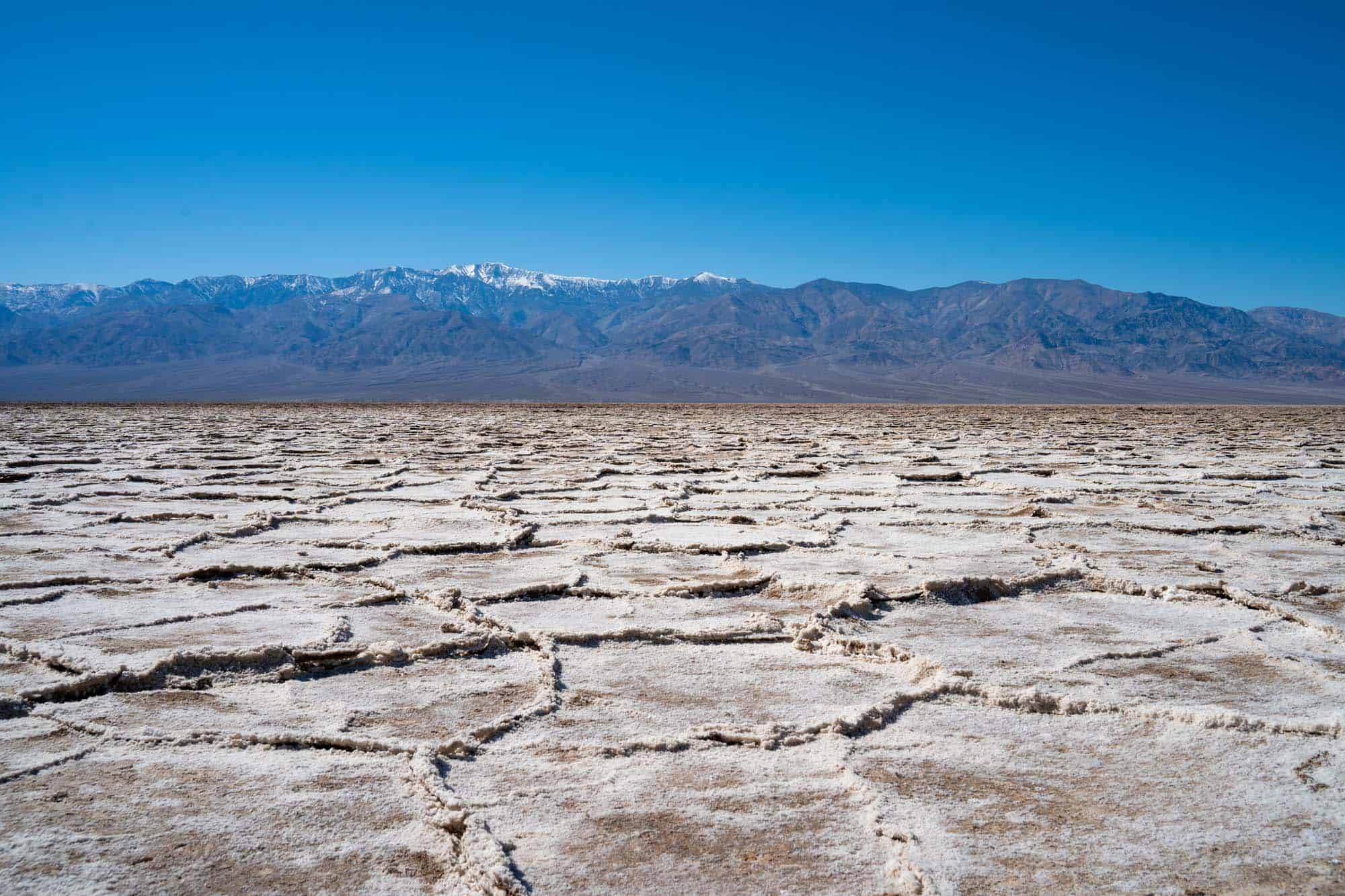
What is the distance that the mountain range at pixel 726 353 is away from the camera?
6297 cm

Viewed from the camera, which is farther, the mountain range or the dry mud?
the mountain range

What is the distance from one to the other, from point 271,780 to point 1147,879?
4.23ft

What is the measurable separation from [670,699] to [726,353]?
10397 centimetres

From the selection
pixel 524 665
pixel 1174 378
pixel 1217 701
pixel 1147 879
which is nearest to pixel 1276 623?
pixel 1217 701

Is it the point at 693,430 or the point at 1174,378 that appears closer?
the point at 693,430

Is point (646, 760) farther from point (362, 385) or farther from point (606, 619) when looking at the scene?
point (362, 385)

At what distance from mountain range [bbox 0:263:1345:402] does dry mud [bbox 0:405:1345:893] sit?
44.3 m

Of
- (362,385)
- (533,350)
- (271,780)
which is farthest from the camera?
(533,350)

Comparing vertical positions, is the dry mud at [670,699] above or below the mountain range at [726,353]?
below

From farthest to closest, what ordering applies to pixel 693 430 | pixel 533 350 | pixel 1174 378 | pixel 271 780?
pixel 533 350 < pixel 1174 378 < pixel 693 430 < pixel 271 780

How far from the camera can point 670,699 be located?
1.81m

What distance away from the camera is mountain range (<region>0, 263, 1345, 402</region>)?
63.0m

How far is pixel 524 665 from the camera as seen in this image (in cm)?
198

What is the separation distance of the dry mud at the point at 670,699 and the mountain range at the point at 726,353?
145ft
